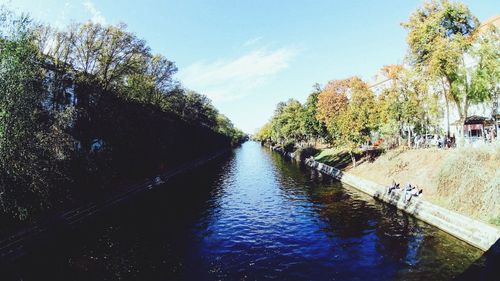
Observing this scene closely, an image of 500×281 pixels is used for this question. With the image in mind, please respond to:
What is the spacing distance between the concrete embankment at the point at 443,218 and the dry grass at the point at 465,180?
85cm

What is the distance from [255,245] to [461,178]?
1675 cm

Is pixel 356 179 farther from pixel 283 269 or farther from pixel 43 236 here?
pixel 43 236

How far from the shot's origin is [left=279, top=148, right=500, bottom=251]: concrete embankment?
18000 millimetres

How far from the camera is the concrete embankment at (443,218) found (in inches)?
709

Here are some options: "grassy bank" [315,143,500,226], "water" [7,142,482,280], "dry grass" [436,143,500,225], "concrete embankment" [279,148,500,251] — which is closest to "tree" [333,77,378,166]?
"grassy bank" [315,143,500,226]

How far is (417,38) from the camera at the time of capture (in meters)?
38.6

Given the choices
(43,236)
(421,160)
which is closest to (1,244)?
(43,236)

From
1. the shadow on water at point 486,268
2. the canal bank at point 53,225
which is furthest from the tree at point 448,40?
the canal bank at point 53,225

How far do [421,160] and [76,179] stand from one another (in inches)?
1390

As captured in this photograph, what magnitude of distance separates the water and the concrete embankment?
0.65m

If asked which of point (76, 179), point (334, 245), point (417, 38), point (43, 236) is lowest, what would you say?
point (334, 245)

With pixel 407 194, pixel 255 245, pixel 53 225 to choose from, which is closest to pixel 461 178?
pixel 407 194

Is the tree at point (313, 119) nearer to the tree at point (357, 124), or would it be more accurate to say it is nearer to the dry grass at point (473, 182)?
the tree at point (357, 124)

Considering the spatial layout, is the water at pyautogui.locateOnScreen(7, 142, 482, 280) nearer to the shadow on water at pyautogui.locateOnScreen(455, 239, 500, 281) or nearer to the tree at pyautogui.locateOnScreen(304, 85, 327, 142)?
the shadow on water at pyautogui.locateOnScreen(455, 239, 500, 281)
